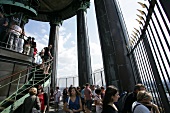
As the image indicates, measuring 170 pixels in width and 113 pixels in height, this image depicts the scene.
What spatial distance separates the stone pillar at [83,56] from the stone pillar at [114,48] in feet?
23.9

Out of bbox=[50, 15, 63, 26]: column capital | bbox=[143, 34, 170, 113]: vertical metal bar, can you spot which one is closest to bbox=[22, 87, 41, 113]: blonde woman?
bbox=[143, 34, 170, 113]: vertical metal bar

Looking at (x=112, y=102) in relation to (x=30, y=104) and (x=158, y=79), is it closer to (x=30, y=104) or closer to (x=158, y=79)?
(x=158, y=79)

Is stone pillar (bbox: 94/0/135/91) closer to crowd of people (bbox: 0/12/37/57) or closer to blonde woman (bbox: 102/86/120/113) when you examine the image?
blonde woman (bbox: 102/86/120/113)

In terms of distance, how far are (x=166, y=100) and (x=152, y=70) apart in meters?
0.57

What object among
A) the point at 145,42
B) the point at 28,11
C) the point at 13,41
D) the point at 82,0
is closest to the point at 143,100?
the point at 145,42

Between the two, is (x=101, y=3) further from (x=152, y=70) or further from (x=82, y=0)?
(x=82, y=0)

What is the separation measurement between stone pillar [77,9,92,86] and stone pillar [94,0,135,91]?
7274mm

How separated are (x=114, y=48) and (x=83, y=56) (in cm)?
818

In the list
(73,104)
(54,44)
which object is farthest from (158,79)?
(54,44)

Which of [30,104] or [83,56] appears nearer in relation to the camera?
[30,104]

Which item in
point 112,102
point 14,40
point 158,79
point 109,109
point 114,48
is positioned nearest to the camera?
point 109,109

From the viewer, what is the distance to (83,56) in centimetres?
1198

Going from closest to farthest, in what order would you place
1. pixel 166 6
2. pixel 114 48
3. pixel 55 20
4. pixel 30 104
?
pixel 166 6 → pixel 30 104 → pixel 114 48 → pixel 55 20

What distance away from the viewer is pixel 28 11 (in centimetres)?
1086
